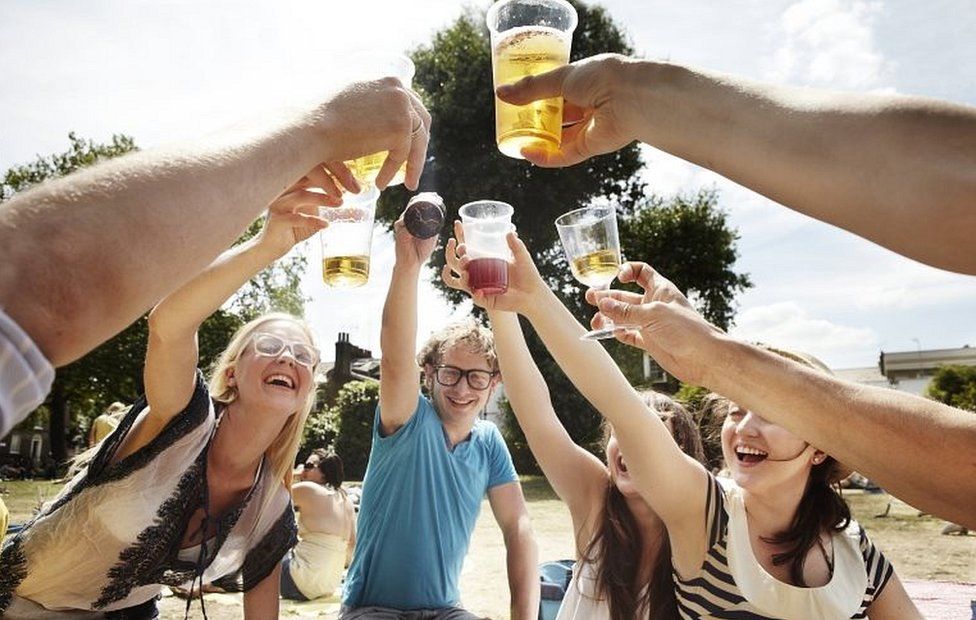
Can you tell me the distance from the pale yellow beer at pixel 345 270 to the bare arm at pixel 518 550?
2323 millimetres

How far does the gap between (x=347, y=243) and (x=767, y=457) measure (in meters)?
2.05

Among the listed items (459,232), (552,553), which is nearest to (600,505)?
(459,232)

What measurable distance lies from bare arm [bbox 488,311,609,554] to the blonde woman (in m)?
1.25

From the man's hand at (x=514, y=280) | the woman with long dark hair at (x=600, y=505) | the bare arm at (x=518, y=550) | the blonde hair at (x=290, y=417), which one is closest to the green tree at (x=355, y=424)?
the bare arm at (x=518, y=550)

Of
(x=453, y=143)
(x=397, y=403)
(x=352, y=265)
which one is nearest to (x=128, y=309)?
(x=352, y=265)

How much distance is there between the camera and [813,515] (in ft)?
9.86

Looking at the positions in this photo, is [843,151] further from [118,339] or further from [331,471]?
[118,339]

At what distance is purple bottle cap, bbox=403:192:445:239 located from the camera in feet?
11.4

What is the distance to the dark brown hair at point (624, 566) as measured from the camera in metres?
2.91

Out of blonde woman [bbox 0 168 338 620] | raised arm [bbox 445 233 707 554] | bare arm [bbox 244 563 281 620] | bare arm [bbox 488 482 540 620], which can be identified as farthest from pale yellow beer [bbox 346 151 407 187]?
bare arm [bbox 488 482 540 620]

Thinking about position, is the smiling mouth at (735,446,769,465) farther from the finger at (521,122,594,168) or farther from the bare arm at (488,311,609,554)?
the finger at (521,122,594,168)

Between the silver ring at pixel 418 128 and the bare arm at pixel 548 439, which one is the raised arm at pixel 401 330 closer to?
the bare arm at pixel 548 439

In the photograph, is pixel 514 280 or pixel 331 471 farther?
pixel 331 471

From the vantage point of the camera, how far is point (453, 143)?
23609 mm
